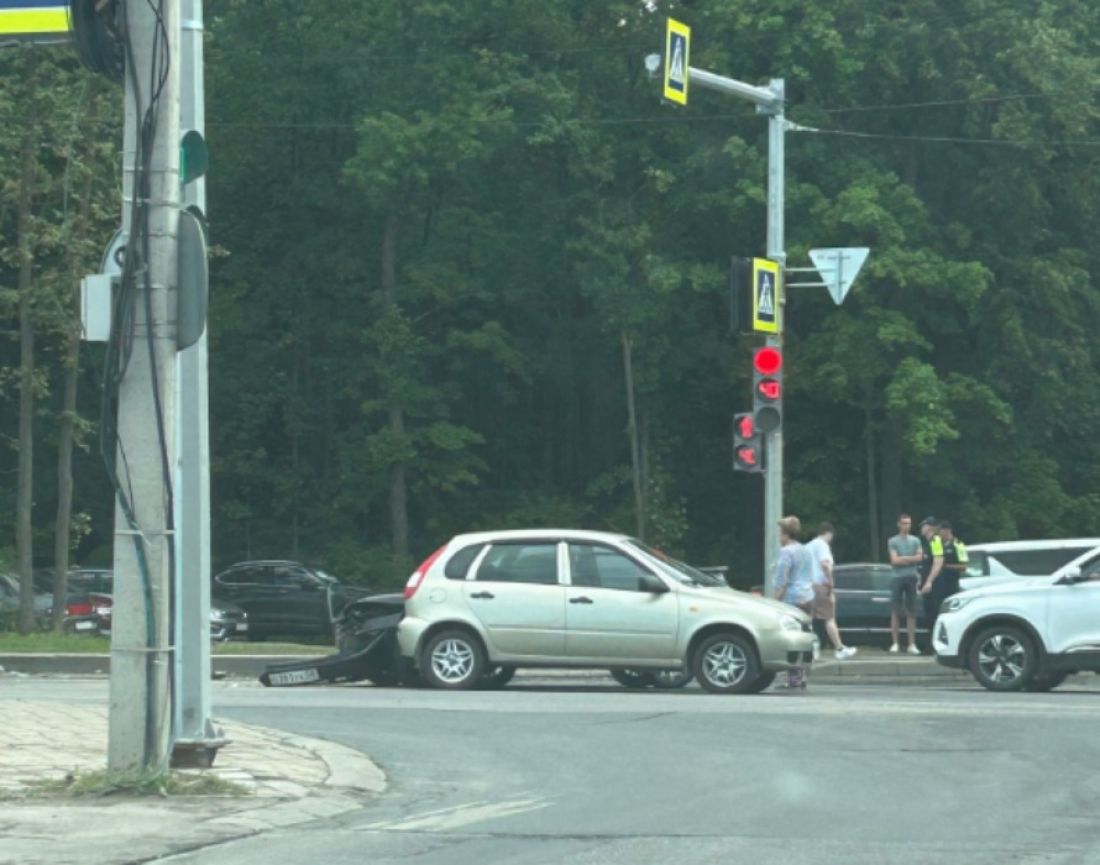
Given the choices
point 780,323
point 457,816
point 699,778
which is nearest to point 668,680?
point 780,323

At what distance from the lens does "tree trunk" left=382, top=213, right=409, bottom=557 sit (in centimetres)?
5184

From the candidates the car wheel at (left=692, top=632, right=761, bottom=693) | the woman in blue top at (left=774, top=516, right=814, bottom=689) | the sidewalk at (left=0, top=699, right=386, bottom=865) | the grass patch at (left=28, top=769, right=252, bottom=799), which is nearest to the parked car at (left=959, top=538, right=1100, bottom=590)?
the woman in blue top at (left=774, top=516, right=814, bottom=689)

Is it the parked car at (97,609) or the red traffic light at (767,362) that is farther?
the parked car at (97,609)

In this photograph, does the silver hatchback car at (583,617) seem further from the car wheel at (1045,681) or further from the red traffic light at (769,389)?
the red traffic light at (769,389)

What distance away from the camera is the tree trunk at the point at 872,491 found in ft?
161

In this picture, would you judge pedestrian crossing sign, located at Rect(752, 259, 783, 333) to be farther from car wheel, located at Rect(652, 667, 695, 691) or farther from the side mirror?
the side mirror

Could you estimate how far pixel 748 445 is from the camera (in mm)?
24969

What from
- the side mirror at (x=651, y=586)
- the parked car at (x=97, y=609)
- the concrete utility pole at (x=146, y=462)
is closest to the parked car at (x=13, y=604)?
the parked car at (x=97, y=609)

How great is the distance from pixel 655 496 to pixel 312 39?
45.1ft

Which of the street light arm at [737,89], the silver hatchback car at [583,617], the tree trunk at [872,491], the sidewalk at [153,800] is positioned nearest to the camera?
the sidewalk at [153,800]

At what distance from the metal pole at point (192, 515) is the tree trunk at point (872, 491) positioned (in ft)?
122

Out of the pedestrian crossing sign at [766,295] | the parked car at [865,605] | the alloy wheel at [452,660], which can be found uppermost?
the pedestrian crossing sign at [766,295]

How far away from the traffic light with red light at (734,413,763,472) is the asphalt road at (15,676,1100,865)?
18.3 ft

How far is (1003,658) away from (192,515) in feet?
35.9
